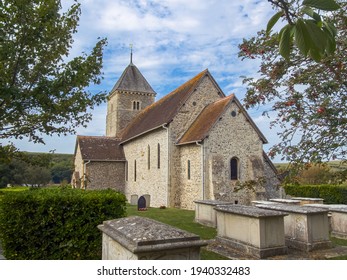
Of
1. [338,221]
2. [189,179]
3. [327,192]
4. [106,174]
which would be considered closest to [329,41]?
[338,221]

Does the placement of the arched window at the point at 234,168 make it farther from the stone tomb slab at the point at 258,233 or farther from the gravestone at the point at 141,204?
the stone tomb slab at the point at 258,233

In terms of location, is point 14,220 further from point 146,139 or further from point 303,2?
point 146,139

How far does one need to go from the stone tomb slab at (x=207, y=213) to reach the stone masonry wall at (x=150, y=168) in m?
6.77

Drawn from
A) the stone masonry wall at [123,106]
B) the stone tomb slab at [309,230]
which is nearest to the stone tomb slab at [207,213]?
the stone tomb slab at [309,230]

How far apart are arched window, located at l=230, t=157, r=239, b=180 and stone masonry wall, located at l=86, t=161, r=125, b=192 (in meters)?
13.0

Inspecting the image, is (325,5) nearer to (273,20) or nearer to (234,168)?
(273,20)

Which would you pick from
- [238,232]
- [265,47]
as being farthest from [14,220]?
[265,47]

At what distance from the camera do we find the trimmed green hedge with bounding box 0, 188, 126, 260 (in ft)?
22.9

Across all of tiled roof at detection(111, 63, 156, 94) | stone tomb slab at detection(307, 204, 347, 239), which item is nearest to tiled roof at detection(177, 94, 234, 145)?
stone tomb slab at detection(307, 204, 347, 239)

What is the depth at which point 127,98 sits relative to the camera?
35719 millimetres

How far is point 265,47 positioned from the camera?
5.54 metres

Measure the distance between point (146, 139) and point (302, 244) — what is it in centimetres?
1622

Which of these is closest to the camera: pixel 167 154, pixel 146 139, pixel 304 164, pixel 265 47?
pixel 304 164

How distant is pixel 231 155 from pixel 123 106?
2027cm
